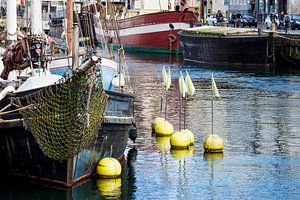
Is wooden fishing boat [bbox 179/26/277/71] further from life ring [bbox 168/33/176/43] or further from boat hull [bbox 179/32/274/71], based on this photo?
life ring [bbox 168/33/176/43]

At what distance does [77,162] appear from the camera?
22516 millimetres

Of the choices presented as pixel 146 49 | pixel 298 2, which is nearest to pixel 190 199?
pixel 146 49

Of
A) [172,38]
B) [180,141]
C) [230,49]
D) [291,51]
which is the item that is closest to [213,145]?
[180,141]

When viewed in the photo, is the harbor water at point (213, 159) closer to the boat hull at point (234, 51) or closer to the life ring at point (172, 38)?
the boat hull at point (234, 51)

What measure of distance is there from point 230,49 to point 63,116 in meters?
44.5

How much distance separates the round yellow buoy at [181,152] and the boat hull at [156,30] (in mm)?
49948

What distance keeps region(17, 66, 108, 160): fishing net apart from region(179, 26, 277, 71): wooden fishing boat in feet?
137

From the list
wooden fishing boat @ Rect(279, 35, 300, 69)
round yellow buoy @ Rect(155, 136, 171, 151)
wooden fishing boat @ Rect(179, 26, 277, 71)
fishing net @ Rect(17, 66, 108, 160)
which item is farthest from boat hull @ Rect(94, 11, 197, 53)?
fishing net @ Rect(17, 66, 108, 160)

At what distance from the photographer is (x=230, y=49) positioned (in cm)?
6525

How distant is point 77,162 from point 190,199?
2794 millimetres

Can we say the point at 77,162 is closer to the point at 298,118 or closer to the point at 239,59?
the point at 298,118

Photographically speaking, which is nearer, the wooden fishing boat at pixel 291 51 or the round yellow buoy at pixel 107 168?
the round yellow buoy at pixel 107 168

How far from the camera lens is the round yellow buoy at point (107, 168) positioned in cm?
2364

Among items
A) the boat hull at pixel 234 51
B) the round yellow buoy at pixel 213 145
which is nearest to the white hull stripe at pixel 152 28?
the boat hull at pixel 234 51
